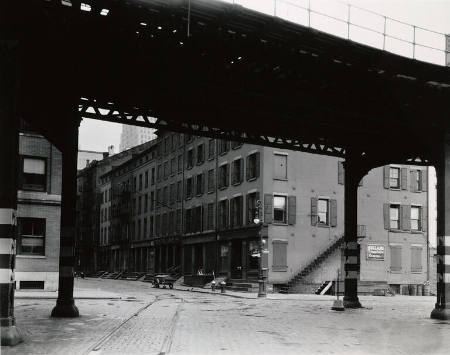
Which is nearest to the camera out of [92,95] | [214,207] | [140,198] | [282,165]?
[92,95]

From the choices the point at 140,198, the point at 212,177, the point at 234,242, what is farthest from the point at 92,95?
the point at 140,198

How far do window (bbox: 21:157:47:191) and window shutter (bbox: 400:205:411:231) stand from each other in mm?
29085

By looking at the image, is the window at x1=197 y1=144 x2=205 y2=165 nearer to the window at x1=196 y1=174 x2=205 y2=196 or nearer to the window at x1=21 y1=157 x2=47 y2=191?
the window at x1=196 y1=174 x2=205 y2=196

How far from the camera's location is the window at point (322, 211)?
4747 cm

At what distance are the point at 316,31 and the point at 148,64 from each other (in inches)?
160

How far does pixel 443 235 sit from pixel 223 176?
33.4 m

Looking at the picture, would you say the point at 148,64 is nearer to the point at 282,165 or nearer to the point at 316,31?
the point at 316,31

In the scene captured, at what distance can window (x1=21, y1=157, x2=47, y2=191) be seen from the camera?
34188 mm

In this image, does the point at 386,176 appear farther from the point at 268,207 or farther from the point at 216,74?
the point at 216,74

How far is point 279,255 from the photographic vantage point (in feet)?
148

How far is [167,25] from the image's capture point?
42.5ft

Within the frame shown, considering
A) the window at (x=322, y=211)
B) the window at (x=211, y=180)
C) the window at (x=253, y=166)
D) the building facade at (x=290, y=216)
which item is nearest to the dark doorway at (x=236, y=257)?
the building facade at (x=290, y=216)

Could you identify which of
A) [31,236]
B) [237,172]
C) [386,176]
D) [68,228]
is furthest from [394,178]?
[68,228]

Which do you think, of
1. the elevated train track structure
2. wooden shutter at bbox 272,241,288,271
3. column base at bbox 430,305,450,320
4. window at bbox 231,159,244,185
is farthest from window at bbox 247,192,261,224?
column base at bbox 430,305,450,320
